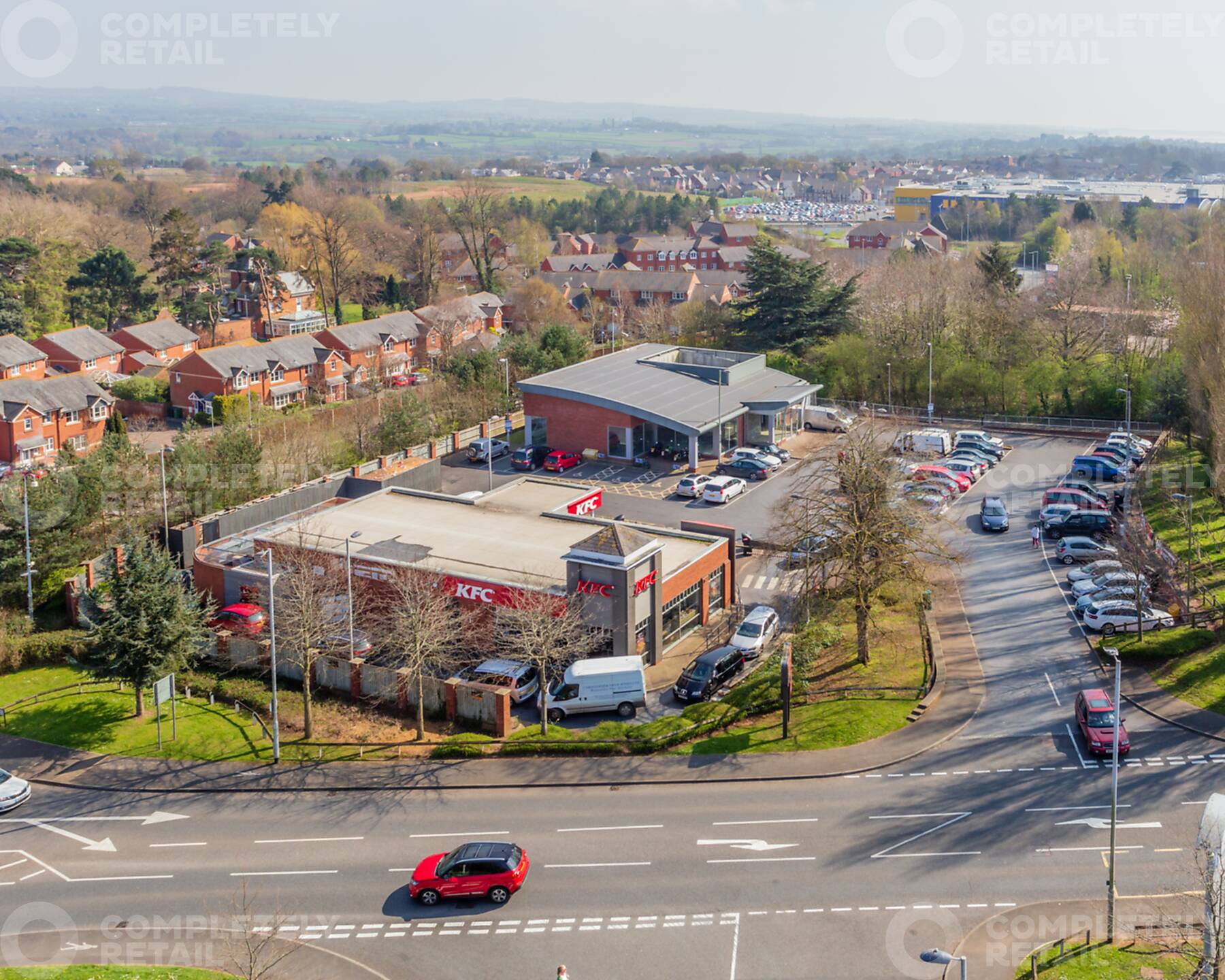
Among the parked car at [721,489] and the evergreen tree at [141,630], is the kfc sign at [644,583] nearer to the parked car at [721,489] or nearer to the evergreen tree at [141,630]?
the evergreen tree at [141,630]

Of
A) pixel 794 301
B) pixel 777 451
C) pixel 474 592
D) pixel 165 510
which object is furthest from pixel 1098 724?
pixel 794 301

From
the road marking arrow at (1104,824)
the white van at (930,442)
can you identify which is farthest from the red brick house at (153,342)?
the road marking arrow at (1104,824)

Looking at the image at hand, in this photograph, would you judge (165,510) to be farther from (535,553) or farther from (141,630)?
(535,553)

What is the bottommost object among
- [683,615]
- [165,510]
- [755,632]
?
[755,632]

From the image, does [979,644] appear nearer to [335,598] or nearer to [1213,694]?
[1213,694]

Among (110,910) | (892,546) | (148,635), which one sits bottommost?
(110,910)

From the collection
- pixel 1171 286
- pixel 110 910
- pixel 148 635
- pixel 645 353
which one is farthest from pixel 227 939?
pixel 1171 286

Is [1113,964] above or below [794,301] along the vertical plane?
below
